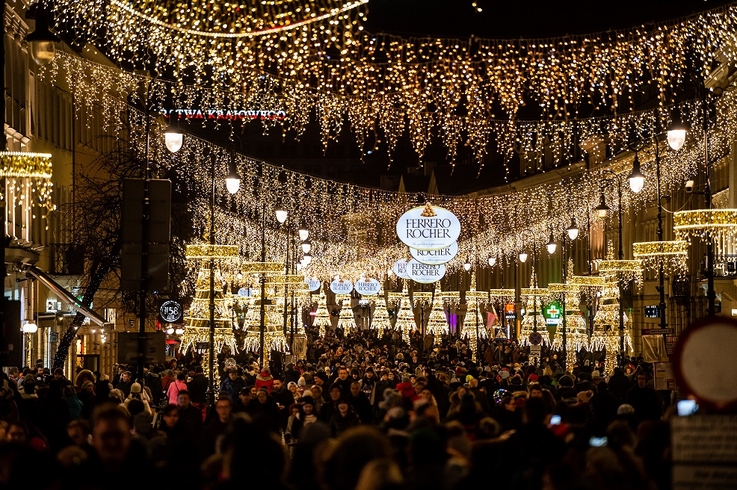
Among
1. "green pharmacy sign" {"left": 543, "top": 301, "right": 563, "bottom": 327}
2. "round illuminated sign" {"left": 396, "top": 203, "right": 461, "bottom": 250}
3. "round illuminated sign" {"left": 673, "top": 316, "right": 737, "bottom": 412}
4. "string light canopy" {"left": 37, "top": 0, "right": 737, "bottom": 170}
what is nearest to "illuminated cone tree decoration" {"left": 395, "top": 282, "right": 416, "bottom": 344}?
"green pharmacy sign" {"left": 543, "top": 301, "right": 563, "bottom": 327}

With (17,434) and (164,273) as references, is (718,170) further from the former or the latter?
(17,434)

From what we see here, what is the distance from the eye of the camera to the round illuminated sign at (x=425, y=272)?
3853 centimetres

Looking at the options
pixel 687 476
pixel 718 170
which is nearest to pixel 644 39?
pixel 687 476

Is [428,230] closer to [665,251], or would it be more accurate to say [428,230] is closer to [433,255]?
[433,255]

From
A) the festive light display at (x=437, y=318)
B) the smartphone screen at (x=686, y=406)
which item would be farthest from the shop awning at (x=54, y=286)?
the festive light display at (x=437, y=318)

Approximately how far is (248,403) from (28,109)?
22.9m

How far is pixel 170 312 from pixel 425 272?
33.0 ft

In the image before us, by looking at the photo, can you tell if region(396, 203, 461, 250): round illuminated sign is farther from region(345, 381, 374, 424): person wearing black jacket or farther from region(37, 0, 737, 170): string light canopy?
region(345, 381, 374, 424): person wearing black jacket

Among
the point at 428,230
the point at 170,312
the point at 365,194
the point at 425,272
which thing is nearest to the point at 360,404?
the point at 170,312

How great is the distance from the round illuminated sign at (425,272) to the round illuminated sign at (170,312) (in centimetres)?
904

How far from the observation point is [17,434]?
12.3 metres

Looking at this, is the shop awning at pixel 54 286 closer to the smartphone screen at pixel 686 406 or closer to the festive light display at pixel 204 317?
the festive light display at pixel 204 317

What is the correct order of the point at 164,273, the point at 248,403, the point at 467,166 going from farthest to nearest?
1. the point at 467,166
2. the point at 164,273
3. the point at 248,403

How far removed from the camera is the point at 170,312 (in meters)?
31.2
